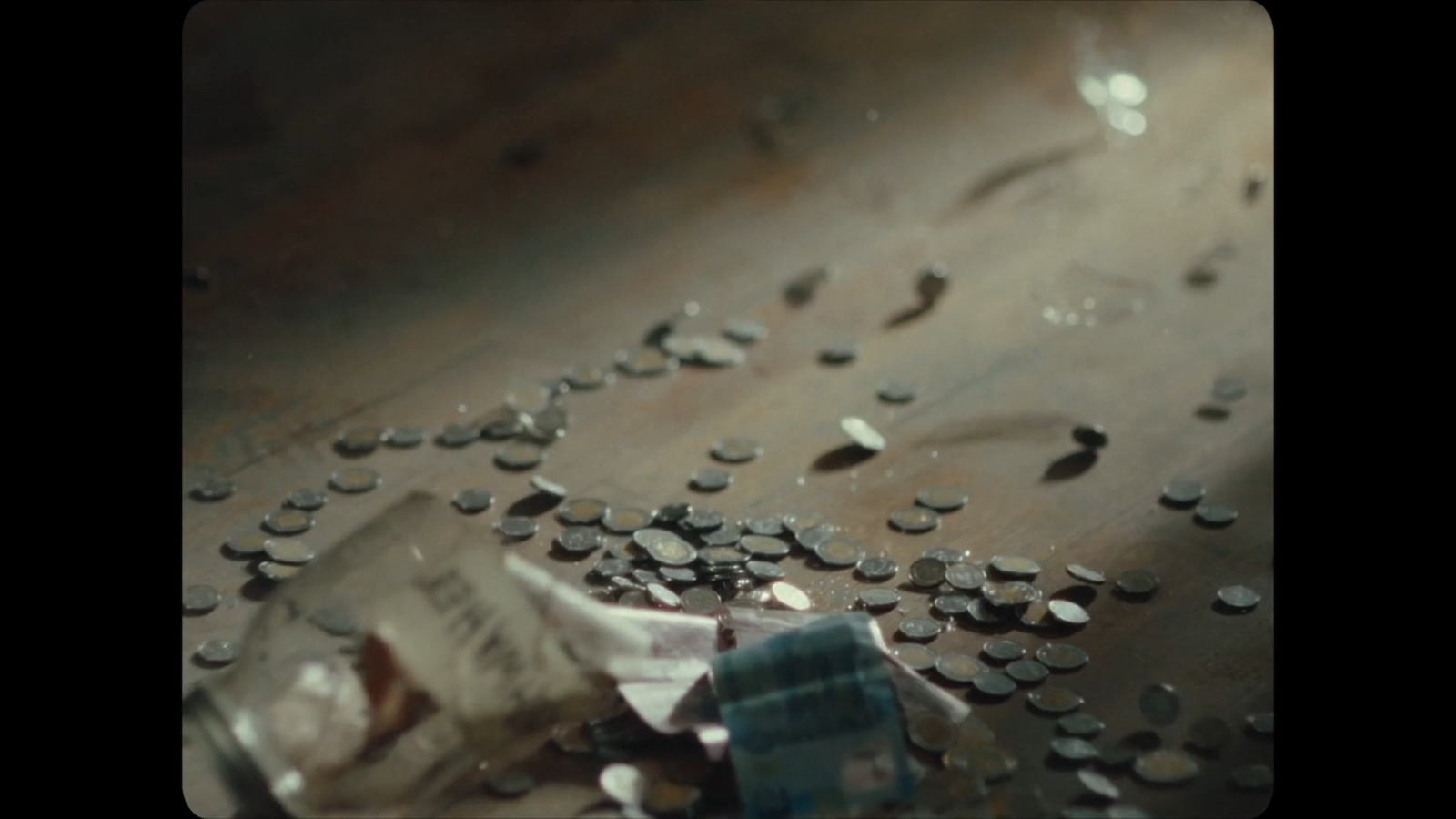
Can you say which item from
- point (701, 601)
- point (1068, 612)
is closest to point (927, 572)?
point (1068, 612)

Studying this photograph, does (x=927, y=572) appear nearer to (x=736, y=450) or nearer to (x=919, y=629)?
(x=919, y=629)

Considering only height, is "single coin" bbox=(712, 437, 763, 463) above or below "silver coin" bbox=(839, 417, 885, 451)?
below

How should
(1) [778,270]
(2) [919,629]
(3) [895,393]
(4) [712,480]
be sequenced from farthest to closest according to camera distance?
(1) [778,270], (3) [895,393], (4) [712,480], (2) [919,629]

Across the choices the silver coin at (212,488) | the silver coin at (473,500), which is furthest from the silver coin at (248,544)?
the silver coin at (473,500)

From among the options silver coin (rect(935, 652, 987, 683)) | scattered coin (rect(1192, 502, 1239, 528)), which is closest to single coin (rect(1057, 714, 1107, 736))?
silver coin (rect(935, 652, 987, 683))

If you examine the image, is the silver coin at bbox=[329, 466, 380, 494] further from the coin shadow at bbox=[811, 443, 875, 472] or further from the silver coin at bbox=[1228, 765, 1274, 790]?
the silver coin at bbox=[1228, 765, 1274, 790]

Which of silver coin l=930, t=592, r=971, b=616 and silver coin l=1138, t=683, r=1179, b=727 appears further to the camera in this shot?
silver coin l=930, t=592, r=971, b=616

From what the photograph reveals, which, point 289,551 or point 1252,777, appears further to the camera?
point 289,551
